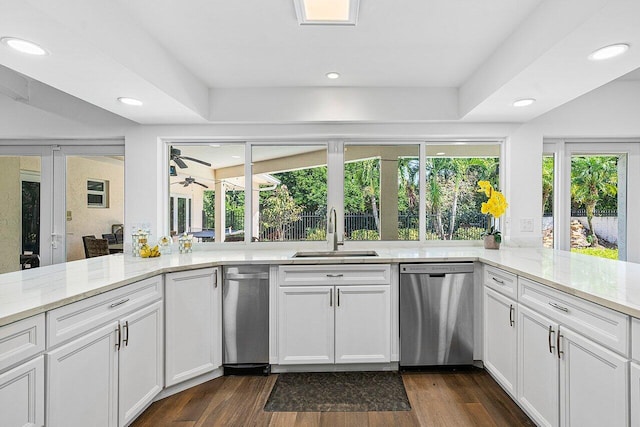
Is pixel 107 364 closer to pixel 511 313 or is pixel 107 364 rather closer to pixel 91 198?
pixel 91 198

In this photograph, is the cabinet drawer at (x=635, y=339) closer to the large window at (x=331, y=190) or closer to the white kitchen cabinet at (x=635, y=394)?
the white kitchen cabinet at (x=635, y=394)

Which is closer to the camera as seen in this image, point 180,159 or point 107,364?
point 107,364

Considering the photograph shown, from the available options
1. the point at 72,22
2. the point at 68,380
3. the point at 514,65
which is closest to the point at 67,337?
the point at 68,380

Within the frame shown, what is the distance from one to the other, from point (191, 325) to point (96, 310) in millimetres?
841

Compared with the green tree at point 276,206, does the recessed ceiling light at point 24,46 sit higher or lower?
higher

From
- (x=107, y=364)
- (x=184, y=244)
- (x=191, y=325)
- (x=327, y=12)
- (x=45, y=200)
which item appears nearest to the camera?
(x=107, y=364)

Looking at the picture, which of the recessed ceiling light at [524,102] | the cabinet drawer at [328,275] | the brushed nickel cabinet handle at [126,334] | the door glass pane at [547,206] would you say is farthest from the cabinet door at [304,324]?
the door glass pane at [547,206]

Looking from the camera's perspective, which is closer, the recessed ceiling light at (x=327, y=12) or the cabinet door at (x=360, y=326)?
the recessed ceiling light at (x=327, y=12)

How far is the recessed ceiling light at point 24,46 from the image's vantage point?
1.58 m

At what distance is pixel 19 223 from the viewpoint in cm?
329

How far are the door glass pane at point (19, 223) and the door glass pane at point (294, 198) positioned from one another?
→ 2054mm

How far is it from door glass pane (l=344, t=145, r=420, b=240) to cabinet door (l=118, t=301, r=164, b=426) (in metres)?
1.84

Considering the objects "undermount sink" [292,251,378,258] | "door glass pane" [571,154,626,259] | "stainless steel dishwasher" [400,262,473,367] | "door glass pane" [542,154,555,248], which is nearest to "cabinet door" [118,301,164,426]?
"undermount sink" [292,251,378,258]

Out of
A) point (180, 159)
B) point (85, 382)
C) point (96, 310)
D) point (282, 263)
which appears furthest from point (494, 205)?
point (85, 382)
